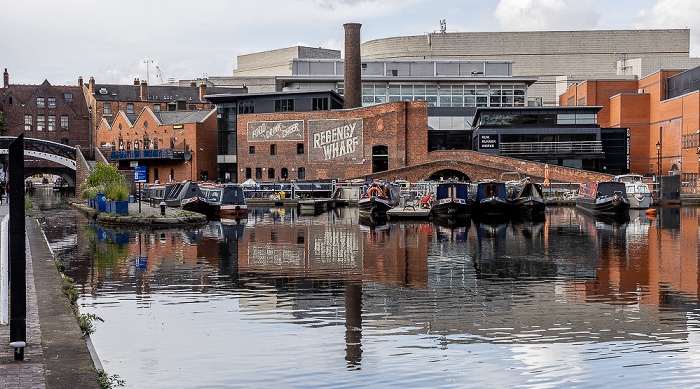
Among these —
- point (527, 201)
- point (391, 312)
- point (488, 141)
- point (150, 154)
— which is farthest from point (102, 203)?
point (488, 141)

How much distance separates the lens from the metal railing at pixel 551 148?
59.9 meters

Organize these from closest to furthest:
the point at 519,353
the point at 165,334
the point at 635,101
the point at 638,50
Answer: the point at 519,353, the point at 165,334, the point at 635,101, the point at 638,50

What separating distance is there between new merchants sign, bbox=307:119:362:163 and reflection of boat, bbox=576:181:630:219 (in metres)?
20.2

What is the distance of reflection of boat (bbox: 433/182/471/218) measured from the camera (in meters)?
39.7

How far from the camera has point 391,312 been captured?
12750mm

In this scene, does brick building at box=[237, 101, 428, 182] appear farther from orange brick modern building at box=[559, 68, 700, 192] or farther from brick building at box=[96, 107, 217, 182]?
orange brick modern building at box=[559, 68, 700, 192]

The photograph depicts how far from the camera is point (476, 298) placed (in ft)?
46.6

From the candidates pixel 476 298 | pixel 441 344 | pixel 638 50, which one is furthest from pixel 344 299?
pixel 638 50

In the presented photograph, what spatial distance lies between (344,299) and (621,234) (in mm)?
19295

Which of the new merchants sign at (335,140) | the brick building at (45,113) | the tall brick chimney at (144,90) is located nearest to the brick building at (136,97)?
the tall brick chimney at (144,90)

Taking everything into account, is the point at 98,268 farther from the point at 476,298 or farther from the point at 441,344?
the point at 441,344

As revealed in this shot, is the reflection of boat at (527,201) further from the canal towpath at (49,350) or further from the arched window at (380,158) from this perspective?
the canal towpath at (49,350)

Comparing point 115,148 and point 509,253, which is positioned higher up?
point 115,148

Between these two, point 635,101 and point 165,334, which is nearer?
point 165,334
